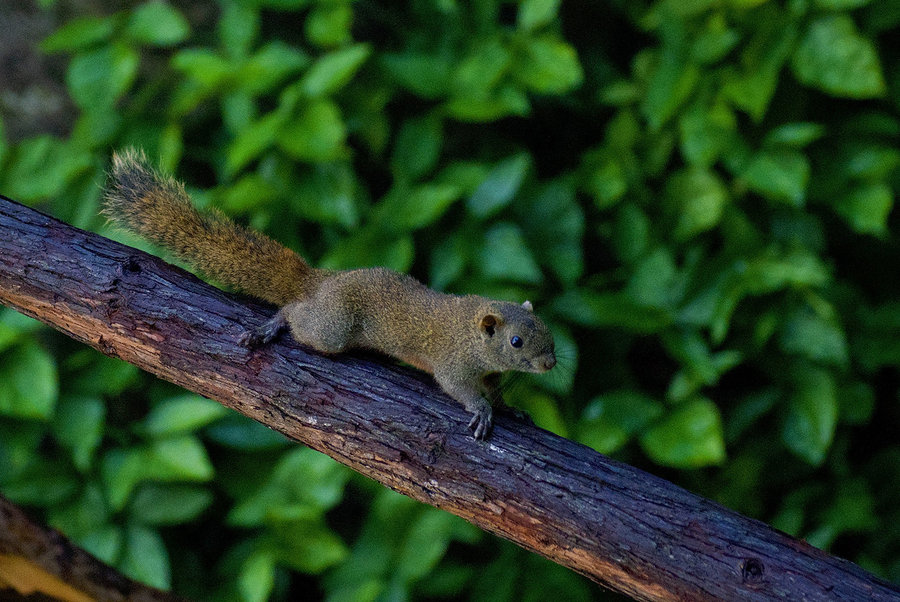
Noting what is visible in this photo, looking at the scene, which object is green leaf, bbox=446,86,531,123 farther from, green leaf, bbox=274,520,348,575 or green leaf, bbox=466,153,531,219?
green leaf, bbox=274,520,348,575

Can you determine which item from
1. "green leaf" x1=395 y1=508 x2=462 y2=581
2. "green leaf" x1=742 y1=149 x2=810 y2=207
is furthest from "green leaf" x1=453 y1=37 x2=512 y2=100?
"green leaf" x1=395 y1=508 x2=462 y2=581

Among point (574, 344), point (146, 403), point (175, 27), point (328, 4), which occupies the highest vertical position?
point (328, 4)

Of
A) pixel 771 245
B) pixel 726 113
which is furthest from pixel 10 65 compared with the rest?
pixel 771 245

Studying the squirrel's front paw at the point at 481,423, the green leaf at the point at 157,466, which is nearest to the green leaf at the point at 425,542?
the green leaf at the point at 157,466

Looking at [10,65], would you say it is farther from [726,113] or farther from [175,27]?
[726,113]

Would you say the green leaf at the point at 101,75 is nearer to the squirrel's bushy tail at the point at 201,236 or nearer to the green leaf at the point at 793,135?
the squirrel's bushy tail at the point at 201,236
